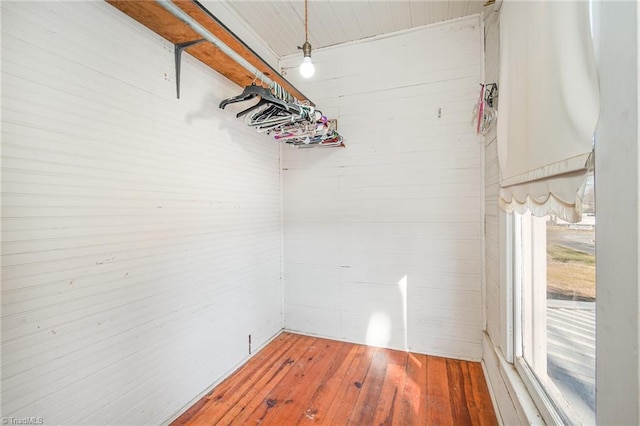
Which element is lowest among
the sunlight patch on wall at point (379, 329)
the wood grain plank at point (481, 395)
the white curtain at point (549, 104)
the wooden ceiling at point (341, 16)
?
the wood grain plank at point (481, 395)

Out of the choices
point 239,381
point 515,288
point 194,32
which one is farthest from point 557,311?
point 194,32

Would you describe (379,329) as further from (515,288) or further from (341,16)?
(341,16)

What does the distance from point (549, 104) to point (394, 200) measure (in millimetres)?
1741

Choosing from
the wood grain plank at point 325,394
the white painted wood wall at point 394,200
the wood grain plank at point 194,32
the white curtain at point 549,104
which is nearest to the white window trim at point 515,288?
the white curtain at point 549,104

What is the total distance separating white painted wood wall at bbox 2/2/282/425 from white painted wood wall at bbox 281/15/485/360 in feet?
3.23

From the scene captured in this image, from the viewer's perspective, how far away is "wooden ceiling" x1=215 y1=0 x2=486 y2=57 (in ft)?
7.38

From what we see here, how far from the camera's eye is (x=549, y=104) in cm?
95

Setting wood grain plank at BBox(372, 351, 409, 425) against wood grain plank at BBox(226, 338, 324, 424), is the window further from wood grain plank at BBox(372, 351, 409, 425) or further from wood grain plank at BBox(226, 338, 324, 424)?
wood grain plank at BBox(226, 338, 324, 424)

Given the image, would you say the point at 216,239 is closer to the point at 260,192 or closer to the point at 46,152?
the point at 260,192

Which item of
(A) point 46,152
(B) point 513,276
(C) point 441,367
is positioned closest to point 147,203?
(A) point 46,152

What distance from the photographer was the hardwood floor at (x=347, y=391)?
5.88 ft

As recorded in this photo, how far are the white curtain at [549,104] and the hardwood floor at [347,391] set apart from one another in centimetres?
151

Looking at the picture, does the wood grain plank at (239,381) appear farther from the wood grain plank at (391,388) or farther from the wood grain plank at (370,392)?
the wood grain plank at (391,388)

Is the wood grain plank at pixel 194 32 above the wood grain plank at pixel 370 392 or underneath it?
above
